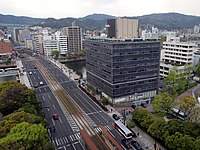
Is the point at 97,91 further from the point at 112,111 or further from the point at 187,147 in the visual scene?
the point at 187,147

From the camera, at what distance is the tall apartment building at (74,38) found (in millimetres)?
165000

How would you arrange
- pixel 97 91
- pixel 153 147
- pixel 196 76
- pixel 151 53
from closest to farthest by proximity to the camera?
pixel 153 147
pixel 151 53
pixel 97 91
pixel 196 76

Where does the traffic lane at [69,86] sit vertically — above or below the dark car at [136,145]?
above

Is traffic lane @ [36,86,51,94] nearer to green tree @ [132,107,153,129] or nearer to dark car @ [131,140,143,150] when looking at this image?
green tree @ [132,107,153,129]

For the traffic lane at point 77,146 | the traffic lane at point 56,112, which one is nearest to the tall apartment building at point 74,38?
the traffic lane at point 56,112

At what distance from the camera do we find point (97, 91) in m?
69.8

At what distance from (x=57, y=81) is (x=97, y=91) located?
2920cm

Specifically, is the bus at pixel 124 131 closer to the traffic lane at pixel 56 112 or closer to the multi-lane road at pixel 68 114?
the multi-lane road at pixel 68 114

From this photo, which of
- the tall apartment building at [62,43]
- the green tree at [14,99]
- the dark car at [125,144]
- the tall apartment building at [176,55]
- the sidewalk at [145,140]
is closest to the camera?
the dark car at [125,144]

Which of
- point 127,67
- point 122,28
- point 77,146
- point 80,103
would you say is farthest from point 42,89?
point 77,146

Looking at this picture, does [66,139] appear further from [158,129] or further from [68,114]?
[158,129]

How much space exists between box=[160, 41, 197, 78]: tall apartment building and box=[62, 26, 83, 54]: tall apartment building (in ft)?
304

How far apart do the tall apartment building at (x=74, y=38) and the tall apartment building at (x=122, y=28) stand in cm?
10568

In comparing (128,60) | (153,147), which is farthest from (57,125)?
(128,60)
